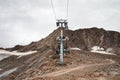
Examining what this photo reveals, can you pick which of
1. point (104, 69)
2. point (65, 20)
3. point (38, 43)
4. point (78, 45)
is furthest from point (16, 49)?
point (104, 69)

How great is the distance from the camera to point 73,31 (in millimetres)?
159000

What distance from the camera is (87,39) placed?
155750 mm

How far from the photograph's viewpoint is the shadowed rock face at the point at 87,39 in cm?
14684

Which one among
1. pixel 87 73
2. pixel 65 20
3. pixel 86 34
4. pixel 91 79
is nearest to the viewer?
pixel 91 79

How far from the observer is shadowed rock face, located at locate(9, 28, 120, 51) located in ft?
482

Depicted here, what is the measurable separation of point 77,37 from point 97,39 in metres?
10.7

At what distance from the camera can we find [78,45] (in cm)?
14912

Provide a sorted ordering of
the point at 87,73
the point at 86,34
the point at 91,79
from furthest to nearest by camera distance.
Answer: the point at 86,34 → the point at 87,73 → the point at 91,79

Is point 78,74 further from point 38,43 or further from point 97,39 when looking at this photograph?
point 97,39

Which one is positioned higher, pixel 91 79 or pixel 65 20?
pixel 65 20

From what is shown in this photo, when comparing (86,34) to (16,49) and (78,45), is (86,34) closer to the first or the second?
(78,45)

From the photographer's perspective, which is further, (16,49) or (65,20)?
(16,49)

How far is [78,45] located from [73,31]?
11935mm

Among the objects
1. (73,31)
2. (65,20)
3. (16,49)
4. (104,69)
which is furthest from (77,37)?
(104,69)
